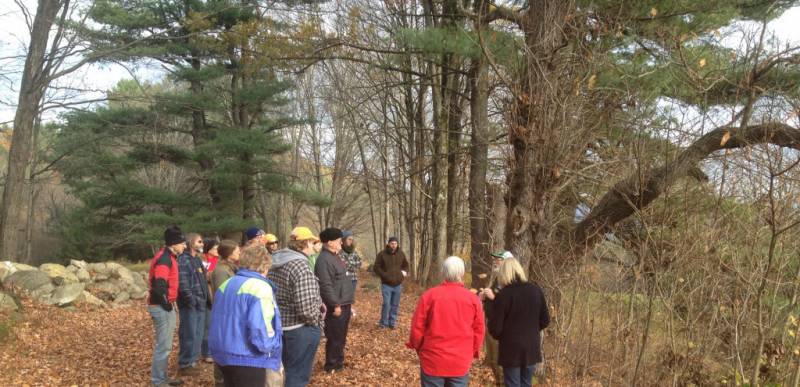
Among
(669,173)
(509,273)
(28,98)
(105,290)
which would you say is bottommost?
(105,290)

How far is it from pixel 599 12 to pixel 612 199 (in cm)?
291

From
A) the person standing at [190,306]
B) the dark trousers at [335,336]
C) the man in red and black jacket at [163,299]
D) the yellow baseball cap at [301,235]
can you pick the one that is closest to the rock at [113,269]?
the person standing at [190,306]

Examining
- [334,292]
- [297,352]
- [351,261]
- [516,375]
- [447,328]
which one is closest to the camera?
[447,328]

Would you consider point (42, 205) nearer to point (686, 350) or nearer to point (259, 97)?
point (259, 97)

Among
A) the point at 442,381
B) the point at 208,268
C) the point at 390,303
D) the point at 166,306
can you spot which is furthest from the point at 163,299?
the point at 390,303

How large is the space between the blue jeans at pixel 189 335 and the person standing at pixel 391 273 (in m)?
3.50

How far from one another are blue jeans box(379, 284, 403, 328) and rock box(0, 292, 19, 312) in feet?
21.0

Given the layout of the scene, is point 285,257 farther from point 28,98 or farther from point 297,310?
point 28,98

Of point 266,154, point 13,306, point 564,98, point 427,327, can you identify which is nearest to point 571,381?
point 427,327

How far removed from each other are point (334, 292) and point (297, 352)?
134 cm

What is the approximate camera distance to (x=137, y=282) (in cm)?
1485

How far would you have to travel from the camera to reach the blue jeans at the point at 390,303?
964 centimetres

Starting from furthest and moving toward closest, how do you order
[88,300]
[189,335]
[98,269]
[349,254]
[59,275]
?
[98,269] → [59,275] → [88,300] → [349,254] → [189,335]

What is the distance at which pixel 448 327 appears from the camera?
4383mm
